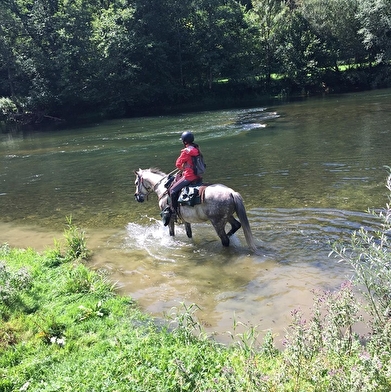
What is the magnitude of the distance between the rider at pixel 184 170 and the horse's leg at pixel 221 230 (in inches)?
47.0

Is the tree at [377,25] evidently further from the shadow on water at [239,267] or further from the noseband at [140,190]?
the noseband at [140,190]

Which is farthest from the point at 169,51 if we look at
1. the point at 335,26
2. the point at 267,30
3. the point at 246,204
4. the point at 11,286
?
the point at 11,286

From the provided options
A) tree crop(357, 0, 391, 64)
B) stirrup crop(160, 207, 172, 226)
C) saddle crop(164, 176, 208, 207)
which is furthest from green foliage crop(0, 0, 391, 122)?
saddle crop(164, 176, 208, 207)

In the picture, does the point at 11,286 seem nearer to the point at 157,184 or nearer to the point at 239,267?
the point at 239,267

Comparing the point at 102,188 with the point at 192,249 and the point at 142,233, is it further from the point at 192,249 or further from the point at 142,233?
the point at 192,249

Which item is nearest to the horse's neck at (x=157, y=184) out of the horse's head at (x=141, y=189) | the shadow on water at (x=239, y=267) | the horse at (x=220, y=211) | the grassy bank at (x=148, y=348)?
the horse's head at (x=141, y=189)

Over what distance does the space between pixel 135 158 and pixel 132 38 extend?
31.1 meters

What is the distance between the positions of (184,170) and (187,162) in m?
0.25

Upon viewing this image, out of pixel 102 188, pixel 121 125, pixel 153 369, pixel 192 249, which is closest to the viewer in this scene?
pixel 153 369

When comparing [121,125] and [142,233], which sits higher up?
[121,125]

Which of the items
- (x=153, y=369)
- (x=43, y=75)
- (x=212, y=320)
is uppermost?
(x=43, y=75)

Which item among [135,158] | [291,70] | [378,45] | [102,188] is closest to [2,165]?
[135,158]

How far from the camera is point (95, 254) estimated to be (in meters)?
9.66

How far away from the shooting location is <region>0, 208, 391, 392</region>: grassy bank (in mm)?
3838
